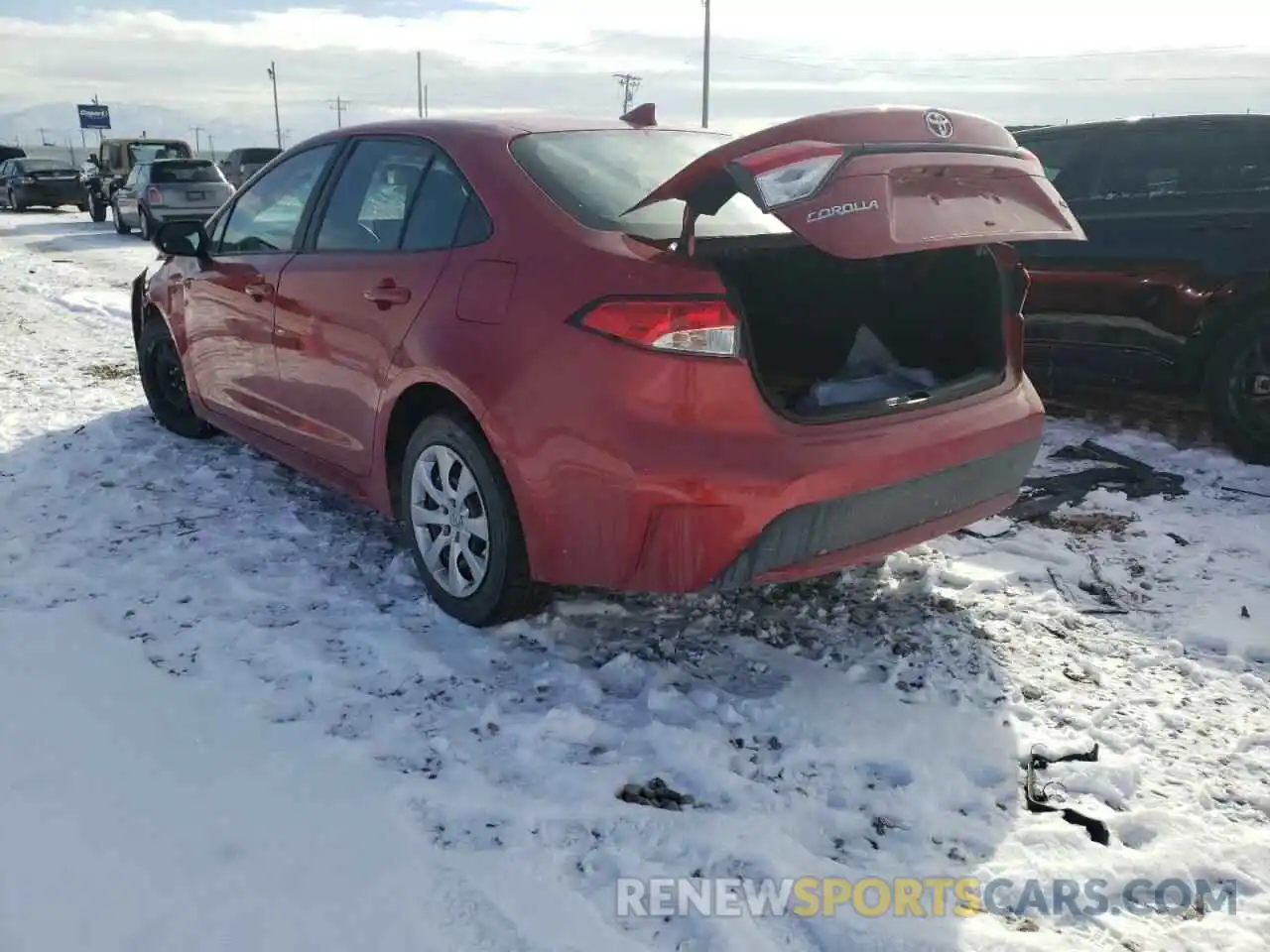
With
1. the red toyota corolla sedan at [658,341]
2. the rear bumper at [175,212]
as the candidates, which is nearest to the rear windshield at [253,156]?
the rear bumper at [175,212]

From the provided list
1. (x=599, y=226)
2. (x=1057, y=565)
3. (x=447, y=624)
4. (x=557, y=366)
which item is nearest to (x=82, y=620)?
(x=447, y=624)

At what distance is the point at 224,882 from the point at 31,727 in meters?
0.95

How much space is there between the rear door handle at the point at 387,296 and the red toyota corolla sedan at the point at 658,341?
13 mm

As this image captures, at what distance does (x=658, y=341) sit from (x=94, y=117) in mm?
82706

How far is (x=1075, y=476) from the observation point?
4.86 meters

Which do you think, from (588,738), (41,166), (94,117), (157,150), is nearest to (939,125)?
(588,738)

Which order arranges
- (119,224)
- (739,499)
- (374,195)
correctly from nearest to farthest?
(739,499) → (374,195) → (119,224)

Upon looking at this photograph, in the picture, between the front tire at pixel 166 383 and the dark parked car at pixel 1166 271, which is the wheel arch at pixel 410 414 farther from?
the dark parked car at pixel 1166 271

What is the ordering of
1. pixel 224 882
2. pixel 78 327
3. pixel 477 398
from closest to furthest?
pixel 224 882 → pixel 477 398 → pixel 78 327

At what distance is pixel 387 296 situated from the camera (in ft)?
11.1

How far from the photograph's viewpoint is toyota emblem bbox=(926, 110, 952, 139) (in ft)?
9.26

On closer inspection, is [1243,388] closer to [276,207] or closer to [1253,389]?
[1253,389]

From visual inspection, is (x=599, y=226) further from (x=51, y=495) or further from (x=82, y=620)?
(x=51, y=495)

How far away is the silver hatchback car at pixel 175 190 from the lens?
18278 millimetres
